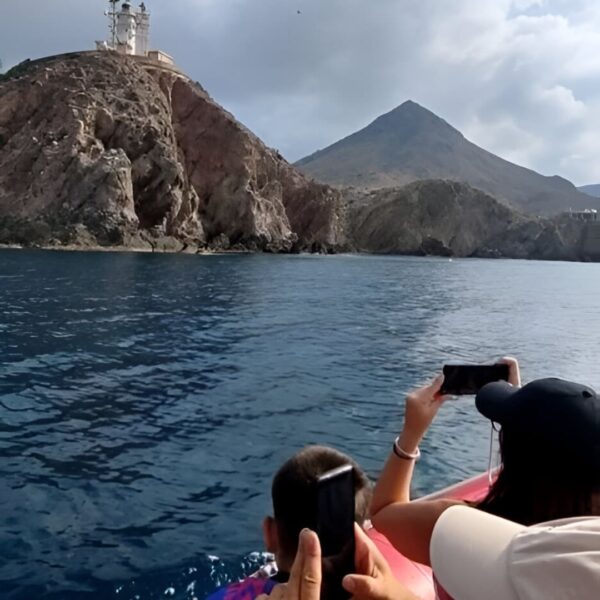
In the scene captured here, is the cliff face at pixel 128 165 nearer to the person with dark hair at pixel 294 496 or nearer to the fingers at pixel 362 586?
the person with dark hair at pixel 294 496

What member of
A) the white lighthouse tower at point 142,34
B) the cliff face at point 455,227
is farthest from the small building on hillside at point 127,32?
the cliff face at point 455,227

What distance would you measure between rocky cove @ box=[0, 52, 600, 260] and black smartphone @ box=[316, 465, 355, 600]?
68592mm

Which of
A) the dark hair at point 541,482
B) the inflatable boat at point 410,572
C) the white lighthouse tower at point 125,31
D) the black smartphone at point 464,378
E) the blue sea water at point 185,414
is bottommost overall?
the blue sea water at point 185,414

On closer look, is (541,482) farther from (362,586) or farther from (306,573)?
(306,573)

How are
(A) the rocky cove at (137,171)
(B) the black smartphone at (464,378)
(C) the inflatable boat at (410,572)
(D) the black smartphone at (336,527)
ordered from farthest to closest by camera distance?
(A) the rocky cove at (137,171) < (C) the inflatable boat at (410,572) < (B) the black smartphone at (464,378) < (D) the black smartphone at (336,527)

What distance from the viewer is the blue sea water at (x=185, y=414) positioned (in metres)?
6.24

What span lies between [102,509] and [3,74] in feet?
321

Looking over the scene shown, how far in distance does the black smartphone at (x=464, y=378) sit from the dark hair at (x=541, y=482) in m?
0.88

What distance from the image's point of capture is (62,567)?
5.87m

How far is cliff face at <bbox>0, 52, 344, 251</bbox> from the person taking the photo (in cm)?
6869

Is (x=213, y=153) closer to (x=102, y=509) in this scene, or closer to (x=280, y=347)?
(x=280, y=347)

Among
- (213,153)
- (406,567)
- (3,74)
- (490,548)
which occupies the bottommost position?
(406,567)

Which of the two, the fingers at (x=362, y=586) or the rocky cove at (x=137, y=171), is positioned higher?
the rocky cove at (x=137, y=171)

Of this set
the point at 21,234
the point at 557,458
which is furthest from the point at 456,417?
the point at 21,234
